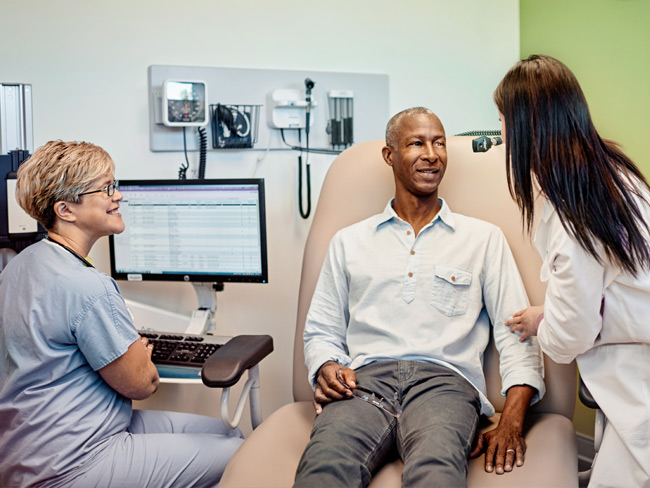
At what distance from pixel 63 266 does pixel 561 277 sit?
39.0 inches

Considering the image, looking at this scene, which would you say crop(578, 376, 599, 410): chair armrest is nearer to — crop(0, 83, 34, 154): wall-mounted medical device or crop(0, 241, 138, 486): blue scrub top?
crop(0, 241, 138, 486): blue scrub top

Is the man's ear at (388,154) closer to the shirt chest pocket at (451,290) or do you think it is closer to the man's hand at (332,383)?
the shirt chest pocket at (451,290)

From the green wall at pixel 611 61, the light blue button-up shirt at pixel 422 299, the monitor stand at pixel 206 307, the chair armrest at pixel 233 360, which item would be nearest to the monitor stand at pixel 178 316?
the monitor stand at pixel 206 307

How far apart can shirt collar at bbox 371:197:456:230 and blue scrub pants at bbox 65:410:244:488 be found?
67cm

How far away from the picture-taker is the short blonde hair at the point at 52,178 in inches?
54.7

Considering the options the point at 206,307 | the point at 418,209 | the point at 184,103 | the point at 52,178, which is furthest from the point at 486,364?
the point at 184,103

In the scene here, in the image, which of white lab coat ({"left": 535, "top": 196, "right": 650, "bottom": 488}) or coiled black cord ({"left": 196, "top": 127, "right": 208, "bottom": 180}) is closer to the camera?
white lab coat ({"left": 535, "top": 196, "right": 650, "bottom": 488})

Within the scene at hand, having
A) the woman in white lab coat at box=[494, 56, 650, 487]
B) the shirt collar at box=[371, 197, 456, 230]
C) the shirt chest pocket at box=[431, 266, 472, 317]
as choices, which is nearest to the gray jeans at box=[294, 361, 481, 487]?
the shirt chest pocket at box=[431, 266, 472, 317]

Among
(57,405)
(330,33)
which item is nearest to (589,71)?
(330,33)

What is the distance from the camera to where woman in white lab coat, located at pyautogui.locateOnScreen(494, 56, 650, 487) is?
3.67ft

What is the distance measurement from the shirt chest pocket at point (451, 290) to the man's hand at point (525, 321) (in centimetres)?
13

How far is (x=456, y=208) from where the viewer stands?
68.3 inches

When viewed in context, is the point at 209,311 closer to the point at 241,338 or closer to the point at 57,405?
the point at 241,338

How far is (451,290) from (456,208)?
0.26 m
